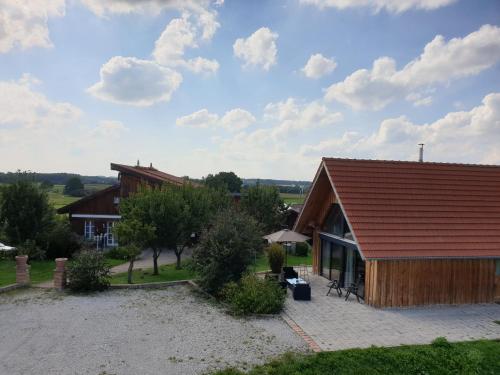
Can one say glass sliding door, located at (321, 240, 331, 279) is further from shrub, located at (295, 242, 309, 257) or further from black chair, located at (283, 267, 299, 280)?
shrub, located at (295, 242, 309, 257)

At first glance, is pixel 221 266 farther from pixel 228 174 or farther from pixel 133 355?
pixel 228 174

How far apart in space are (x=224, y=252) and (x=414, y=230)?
6.70 meters

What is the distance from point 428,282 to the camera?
14.0m

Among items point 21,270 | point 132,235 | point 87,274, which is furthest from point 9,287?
point 132,235

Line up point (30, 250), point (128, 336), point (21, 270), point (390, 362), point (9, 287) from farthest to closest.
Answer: point (30, 250), point (21, 270), point (9, 287), point (128, 336), point (390, 362)

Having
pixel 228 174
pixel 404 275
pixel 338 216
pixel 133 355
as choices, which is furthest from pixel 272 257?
pixel 228 174

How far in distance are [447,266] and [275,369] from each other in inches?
324

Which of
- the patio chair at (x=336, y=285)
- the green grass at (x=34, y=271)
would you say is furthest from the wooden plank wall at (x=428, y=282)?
the green grass at (x=34, y=271)

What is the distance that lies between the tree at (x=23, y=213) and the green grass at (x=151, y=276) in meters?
6.61

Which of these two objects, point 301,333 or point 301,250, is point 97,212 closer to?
point 301,250

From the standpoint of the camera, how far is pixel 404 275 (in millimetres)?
13781

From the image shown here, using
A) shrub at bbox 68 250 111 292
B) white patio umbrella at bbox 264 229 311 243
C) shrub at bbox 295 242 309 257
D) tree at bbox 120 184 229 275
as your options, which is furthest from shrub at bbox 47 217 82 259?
shrub at bbox 295 242 309 257

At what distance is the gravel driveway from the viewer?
29.9ft

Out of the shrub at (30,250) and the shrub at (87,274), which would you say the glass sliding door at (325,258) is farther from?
the shrub at (30,250)
